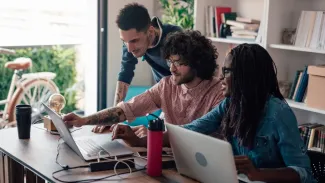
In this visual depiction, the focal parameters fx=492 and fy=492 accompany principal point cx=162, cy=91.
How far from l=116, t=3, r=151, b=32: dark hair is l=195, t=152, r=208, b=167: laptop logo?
118cm

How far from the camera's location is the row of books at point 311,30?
3.23 metres

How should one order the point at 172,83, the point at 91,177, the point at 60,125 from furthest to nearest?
1. the point at 172,83
2. the point at 60,125
3. the point at 91,177

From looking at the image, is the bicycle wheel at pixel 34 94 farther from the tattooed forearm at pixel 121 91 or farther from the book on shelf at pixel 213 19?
the book on shelf at pixel 213 19

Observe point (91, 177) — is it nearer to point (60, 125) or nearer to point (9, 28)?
A: point (60, 125)

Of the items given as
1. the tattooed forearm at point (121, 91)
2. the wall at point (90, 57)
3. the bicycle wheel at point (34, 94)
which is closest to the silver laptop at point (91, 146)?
the tattooed forearm at point (121, 91)

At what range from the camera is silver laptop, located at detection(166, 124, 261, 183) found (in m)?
1.64

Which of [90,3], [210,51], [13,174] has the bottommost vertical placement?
[13,174]

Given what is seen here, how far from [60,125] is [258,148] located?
90 cm

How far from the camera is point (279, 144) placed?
1870 millimetres

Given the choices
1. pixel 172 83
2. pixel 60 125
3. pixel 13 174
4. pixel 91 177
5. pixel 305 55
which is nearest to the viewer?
pixel 91 177

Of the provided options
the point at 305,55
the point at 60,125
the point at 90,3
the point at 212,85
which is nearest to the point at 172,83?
the point at 212,85

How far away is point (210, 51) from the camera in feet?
8.17

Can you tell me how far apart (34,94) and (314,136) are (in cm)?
253

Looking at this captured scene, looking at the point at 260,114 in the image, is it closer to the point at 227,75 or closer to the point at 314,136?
the point at 227,75
